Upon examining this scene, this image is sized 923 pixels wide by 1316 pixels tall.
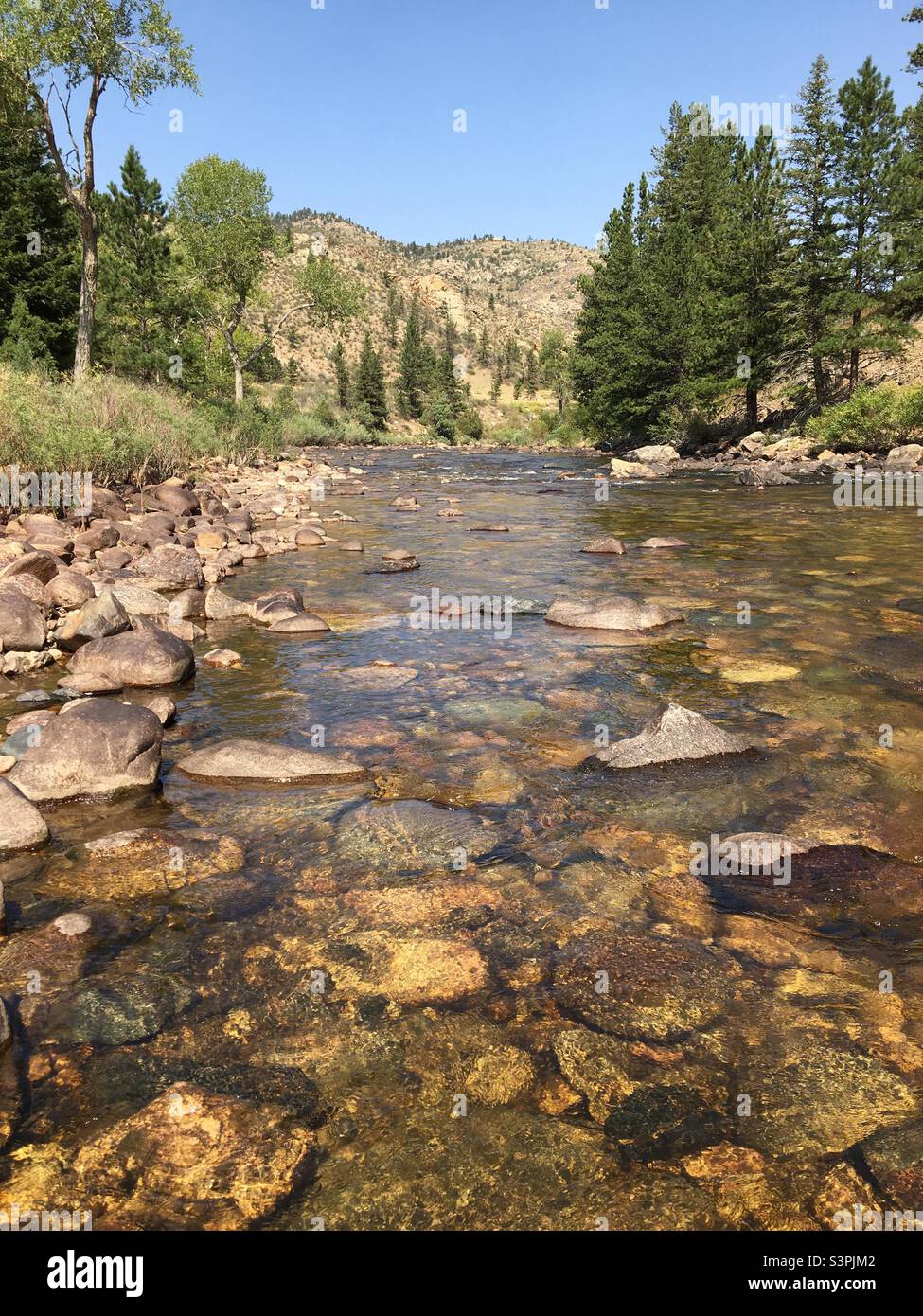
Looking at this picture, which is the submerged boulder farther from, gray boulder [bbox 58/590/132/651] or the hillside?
the hillside

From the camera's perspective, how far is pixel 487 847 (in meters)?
4.02

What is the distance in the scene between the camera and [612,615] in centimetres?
833

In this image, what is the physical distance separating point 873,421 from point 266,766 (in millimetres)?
28271

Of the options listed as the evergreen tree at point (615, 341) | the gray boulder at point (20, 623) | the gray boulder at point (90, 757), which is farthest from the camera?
the evergreen tree at point (615, 341)

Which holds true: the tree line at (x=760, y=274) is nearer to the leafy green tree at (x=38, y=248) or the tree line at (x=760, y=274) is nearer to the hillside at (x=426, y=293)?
the leafy green tree at (x=38, y=248)

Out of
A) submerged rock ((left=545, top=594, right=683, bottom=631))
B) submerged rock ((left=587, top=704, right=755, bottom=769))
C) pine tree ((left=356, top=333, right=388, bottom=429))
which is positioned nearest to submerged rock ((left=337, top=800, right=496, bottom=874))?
submerged rock ((left=587, top=704, right=755, bottom=769))

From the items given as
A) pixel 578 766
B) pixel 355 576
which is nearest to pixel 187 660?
pixel 578 766

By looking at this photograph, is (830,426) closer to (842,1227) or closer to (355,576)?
(355,576)

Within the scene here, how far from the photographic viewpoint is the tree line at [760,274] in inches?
1144

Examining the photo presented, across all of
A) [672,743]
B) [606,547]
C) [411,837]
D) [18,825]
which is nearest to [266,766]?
[411,837]

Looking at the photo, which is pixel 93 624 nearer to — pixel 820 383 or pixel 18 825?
pixel 18 825

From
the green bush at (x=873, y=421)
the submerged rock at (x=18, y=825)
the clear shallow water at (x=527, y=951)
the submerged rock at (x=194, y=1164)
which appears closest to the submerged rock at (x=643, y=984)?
the clear shallow water at (x=527, y=951)

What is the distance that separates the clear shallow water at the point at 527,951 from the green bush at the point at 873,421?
23250 millimetres
